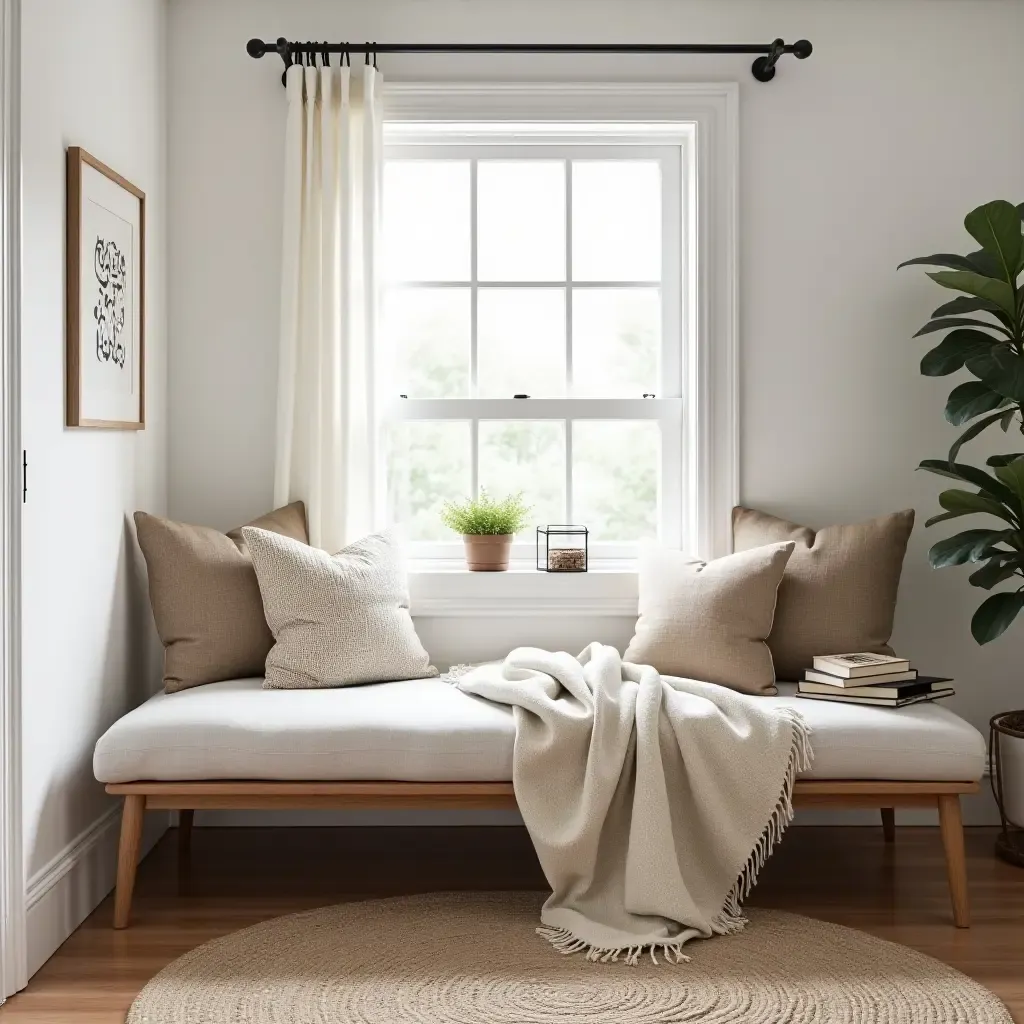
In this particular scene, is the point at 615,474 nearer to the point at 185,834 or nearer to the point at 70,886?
the point at 185,834

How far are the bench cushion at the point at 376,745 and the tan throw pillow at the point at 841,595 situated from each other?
1.45ft

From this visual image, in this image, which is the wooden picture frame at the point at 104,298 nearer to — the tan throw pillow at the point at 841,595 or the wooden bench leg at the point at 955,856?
the tan throw pillow at the point at 841,595

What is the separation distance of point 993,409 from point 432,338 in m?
1.78

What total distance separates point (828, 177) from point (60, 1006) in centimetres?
318

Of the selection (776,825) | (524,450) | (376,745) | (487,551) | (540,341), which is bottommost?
(776,825)

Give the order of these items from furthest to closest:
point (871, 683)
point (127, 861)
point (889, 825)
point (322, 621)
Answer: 1. point (889, 825)
2. point (322, 621)
3. point (871, 683)
4. point (127, 861)

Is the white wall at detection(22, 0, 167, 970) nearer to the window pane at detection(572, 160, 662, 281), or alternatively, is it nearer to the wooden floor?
the wooden floor

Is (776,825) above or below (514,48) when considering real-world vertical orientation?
below

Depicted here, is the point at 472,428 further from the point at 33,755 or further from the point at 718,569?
the point at 33,755

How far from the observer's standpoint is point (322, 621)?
309 cm

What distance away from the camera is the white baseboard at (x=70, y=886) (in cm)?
251

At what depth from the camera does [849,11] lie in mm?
3541

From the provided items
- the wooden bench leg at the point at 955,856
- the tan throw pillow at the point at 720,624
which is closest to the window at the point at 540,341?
the tan throw pillow at the point at 720,624

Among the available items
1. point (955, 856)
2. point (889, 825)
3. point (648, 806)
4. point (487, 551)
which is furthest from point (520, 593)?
point (955, 856)
